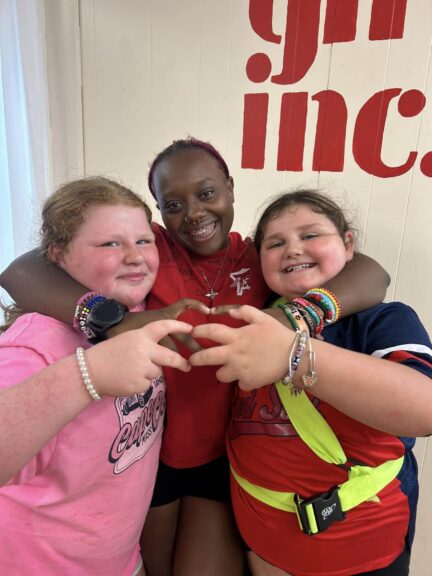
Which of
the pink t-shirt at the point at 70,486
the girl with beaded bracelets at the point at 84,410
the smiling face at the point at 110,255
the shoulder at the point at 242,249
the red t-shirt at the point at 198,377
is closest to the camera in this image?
the girl with beaded bracelets at the point at 84,410

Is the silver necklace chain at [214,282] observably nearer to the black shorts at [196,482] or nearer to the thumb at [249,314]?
the thumb at [249,314]

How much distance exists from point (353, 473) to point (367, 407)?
20 centimetres

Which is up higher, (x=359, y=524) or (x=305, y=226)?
(x=305, y=226)

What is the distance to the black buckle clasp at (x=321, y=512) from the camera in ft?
2.07

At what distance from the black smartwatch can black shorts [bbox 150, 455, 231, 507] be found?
458 mm

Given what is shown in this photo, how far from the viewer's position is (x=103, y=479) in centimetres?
66

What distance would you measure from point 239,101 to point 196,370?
2.95 ft

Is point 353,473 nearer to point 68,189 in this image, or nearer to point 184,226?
point 184,226

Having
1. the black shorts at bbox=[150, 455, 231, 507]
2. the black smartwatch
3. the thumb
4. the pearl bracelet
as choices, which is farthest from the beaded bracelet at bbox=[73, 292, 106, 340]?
the black shorts at bbox=[150, 455, 231, 507]

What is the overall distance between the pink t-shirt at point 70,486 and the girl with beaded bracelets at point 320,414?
228 mm

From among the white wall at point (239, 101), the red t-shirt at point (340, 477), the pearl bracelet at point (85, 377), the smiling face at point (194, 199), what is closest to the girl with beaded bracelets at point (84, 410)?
the pearl bracelet at point (85, 377)

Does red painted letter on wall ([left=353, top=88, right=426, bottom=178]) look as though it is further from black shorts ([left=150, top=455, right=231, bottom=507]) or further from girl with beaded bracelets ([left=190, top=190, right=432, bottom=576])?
black shorts ([left=150, top=455, right=231, bottom=507])

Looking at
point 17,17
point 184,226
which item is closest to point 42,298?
point 184,226

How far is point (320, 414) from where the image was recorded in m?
0.66
